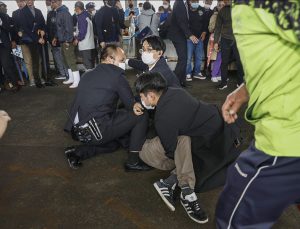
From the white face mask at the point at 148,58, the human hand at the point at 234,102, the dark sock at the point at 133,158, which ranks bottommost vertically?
the dark sock at the point at 133,158

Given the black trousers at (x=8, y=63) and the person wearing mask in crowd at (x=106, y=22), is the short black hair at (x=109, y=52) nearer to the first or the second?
the person wearing mask in crowd at (x=106, y=22)

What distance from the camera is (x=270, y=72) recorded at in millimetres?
939

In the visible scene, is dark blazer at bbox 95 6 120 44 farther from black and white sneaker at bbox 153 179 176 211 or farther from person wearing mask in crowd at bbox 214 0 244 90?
black and white sneaker at bbox 153 179 176 211

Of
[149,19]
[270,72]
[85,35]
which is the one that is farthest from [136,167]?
[149,19]

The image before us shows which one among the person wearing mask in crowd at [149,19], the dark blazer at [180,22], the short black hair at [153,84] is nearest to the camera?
the short black hair at [153,84]

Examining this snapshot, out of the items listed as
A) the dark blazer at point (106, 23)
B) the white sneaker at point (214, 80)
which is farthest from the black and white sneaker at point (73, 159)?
the white sneaker at point (214, 80)

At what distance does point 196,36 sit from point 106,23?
162cm

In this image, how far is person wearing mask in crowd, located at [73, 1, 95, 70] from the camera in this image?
5121mm

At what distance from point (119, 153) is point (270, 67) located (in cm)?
225

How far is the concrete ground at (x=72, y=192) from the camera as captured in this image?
208 cm

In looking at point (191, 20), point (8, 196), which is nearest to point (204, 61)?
point (191, 20)

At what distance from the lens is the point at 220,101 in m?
4.57

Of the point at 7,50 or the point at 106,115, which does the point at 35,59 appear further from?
the point at 106,115

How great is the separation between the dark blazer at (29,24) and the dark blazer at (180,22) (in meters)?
2.27
